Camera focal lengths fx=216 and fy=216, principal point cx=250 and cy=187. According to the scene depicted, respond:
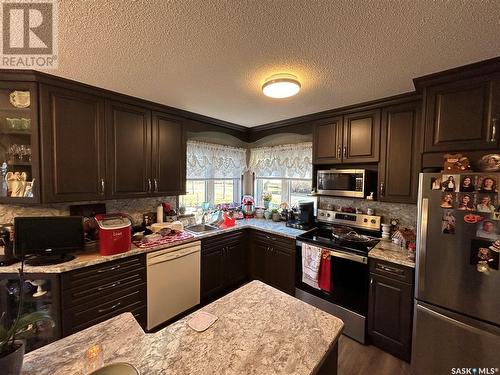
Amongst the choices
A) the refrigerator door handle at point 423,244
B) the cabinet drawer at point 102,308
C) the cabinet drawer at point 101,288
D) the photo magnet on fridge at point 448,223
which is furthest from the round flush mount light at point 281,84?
the cabinet drawer at point 102,308

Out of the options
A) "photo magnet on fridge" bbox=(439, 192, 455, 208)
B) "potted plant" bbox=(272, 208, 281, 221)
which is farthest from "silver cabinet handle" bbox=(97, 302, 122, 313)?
"photo magnet on fridge" bbox=(439, 192, 455, 208)

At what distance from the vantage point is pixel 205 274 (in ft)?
8.50

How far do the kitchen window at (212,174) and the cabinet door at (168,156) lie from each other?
0.30 meters

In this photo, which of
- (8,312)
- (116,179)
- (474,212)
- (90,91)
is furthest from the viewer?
(116,179)

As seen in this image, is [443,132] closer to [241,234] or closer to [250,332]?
[250,332]

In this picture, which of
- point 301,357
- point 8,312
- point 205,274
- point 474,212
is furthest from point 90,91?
point 474,212

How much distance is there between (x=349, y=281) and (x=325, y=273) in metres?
0.23

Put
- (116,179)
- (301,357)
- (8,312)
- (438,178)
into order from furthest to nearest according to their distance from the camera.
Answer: (116,179), (8,312), (438,178), (301,357)

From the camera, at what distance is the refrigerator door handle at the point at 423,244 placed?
1.61 m

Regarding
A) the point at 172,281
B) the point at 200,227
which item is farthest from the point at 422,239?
the point at 200,227

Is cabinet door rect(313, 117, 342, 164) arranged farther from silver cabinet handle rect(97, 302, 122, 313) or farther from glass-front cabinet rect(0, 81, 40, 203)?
glass-front cabinet rect(0, 81, 40, 203)

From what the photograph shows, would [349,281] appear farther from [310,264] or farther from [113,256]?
[113,256]

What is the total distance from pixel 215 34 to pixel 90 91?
1.45 m

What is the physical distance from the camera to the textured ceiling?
3.46 feet
